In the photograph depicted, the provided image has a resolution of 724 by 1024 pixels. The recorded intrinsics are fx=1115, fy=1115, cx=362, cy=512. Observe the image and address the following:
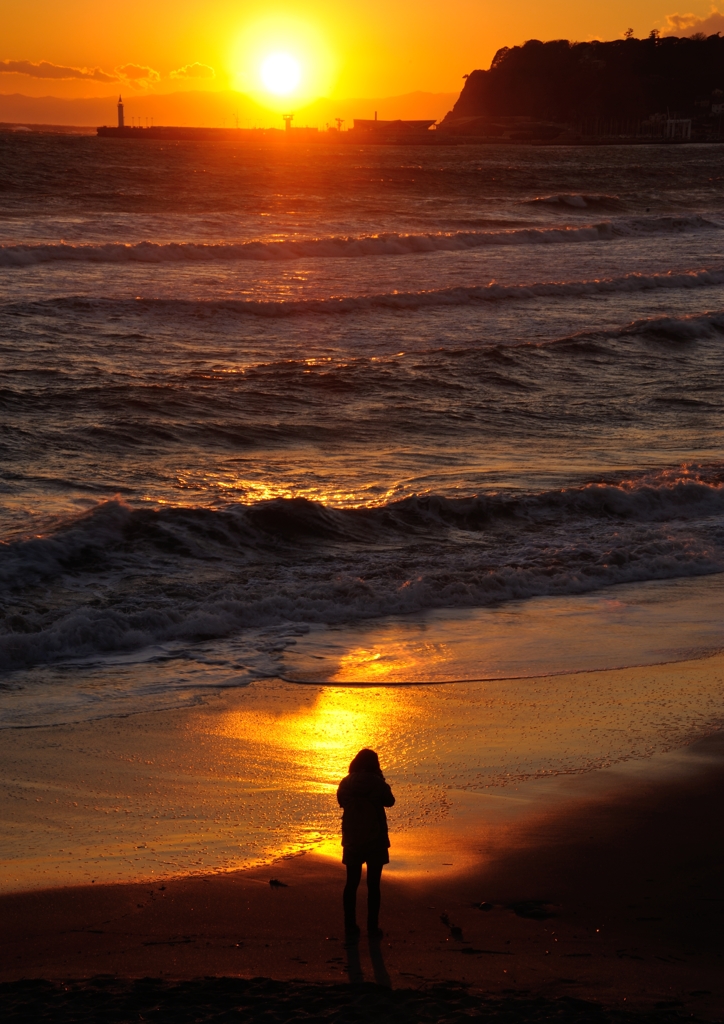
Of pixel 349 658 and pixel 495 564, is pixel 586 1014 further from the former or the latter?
pixel 495 564

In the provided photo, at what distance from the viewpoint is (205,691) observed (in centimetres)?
864

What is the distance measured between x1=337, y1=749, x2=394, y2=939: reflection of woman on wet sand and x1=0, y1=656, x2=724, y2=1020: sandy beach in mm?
219

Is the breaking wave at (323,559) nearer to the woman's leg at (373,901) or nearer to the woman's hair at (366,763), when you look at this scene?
the woman's hair at (366,763)

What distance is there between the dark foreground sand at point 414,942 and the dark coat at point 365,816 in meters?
0.34

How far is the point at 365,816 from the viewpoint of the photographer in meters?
5.29

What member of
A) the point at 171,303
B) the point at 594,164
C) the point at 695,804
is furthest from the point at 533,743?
the point at 594,164

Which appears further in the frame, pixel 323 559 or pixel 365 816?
pixel 323 559

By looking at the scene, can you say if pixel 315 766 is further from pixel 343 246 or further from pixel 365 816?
pixel 343 246

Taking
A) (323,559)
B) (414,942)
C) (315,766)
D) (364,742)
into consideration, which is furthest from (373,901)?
(323,559)

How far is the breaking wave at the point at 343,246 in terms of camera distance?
33.4 metres

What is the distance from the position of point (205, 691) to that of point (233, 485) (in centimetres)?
633

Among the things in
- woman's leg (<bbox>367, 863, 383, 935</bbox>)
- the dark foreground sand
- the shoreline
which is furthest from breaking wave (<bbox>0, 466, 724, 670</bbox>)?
woman's leg (<bbox>367, 863, 383, 935</bbox>)

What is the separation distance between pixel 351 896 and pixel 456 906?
55cm

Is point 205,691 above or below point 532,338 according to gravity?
below
